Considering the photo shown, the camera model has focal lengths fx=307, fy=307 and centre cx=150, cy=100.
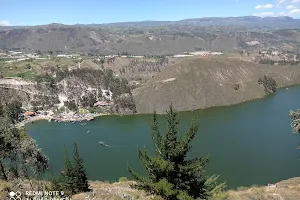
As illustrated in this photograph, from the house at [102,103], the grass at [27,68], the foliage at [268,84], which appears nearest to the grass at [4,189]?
the house at [102,103]

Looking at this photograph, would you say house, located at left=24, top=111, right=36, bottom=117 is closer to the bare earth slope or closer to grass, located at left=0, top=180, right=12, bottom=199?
the bare earth slope

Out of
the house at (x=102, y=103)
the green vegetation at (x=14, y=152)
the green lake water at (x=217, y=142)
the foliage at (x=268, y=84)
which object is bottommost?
the green lake water at (x=217, y=142)

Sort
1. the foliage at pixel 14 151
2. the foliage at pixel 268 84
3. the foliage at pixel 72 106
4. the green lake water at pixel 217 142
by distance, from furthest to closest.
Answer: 1. the foliage at pixel 268 84
2. the foliage at pixel 72 106
3. the green lake water at pixel 217 142
4. the foliage at pixel 14 151

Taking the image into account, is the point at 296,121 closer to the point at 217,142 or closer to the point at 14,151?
the point at 14,151

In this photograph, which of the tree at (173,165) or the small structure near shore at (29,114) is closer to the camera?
the tree at (173,165)

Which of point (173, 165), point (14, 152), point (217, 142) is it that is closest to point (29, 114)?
point (217, 142)

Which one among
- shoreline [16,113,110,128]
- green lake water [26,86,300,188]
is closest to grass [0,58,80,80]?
shoreline [16,113,110,128]

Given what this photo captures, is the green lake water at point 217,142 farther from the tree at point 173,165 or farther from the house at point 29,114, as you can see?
the tree at point 173,165

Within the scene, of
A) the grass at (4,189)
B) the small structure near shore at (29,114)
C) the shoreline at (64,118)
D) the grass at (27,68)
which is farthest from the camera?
the grass at (27,68)
